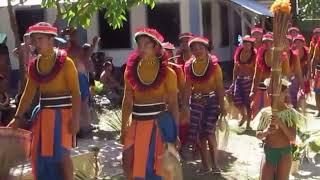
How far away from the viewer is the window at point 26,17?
19.1m

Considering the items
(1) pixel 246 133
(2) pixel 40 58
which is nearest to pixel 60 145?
(2) pixel 40 58

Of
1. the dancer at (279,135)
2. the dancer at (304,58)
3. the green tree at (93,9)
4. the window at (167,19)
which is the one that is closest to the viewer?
the dancer at (279,135)

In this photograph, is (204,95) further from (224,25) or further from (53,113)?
(224,25)

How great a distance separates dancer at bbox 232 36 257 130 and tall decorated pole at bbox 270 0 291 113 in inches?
197

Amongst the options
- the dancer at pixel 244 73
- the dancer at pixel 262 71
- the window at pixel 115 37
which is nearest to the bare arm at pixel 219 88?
the dancer at pixel 262 71

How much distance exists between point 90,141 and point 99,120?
188cm

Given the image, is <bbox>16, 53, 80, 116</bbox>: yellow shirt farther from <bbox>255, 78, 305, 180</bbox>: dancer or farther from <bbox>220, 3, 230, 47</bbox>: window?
<bbox>220, 3, 230, 47</bbox>: window

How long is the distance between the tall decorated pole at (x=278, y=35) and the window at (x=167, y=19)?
13.2 m

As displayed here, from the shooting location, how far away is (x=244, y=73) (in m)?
11.1

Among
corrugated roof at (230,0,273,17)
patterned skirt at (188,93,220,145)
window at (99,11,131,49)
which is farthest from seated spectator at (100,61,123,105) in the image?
patterned skirt at (188,93,220,145)

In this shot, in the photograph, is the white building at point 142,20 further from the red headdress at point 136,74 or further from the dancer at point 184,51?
the red headdress at point 136,74

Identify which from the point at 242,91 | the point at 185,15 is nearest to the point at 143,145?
the point at 242,91

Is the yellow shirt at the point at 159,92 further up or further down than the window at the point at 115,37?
further down

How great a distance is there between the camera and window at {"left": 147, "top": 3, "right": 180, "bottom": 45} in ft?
62.3
